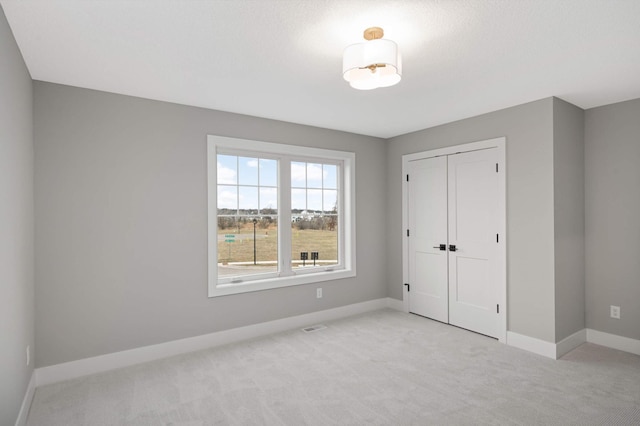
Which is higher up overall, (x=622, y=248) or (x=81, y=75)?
(x=81, y=75)

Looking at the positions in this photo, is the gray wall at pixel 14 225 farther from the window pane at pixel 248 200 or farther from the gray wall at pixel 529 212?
the gray wall at pixel 529 212

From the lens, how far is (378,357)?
131 inches

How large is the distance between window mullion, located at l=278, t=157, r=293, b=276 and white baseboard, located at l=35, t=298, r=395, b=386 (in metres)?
0.63

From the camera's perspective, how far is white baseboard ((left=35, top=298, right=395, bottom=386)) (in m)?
→ 2.90

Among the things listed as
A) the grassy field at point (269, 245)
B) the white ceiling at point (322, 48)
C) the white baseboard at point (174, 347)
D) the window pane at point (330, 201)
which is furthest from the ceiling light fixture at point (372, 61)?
the white baseboard at point (174, 347)

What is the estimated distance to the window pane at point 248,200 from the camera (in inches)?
158

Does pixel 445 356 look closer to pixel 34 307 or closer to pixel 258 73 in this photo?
pixel 258 73

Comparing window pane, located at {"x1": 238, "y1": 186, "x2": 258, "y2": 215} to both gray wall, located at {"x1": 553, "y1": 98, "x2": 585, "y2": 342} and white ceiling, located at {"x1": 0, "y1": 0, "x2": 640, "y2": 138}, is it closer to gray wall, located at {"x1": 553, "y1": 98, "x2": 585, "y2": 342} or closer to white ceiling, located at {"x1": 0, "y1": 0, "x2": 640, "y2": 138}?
white ceiling, located at {"x1": 0, "y1": 0, "x2": 640, "y2": 138}

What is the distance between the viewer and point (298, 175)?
4.44 m

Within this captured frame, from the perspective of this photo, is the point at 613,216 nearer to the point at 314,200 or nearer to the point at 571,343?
the point at 571,343

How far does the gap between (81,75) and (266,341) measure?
297 centimetres

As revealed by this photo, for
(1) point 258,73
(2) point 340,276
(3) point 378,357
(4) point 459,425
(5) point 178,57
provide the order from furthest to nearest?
(2) point 340,276 < (3) point 378,357 < (1) point 258,73 < (5) point 178,57 < (4) point 459,425

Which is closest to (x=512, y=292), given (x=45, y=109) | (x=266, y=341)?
(x=266, y=341)

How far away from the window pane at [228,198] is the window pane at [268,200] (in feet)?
1.05
